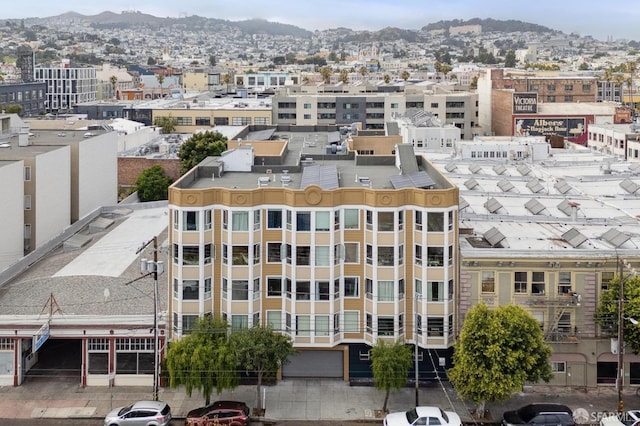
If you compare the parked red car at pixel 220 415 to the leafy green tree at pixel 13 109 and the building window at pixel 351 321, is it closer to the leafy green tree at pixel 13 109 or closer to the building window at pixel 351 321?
the building window at pixel 351 321

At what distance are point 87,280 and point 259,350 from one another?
713 inches

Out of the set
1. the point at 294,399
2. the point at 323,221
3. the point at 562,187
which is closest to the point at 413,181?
the point at 323,221

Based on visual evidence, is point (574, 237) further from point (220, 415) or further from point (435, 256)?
point (220, 415)

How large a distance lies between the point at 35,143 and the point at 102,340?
3729 centimetres

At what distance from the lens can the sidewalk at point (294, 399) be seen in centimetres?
4172

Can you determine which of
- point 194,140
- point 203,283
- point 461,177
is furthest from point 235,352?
point 194,140

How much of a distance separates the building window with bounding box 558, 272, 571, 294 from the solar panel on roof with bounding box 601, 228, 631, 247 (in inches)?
172

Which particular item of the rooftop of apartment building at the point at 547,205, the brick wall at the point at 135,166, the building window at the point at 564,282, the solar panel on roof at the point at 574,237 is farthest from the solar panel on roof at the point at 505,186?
the brick wall at the point at 135,166

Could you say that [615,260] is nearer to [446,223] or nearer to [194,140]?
[446,223]

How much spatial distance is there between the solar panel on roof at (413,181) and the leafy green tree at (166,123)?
328 ft

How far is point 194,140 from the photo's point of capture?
330 ft

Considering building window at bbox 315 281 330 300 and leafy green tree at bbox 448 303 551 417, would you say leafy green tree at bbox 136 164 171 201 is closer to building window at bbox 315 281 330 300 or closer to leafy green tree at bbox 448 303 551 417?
building window at bbox 315 281 330 300

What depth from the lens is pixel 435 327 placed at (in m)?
44.4

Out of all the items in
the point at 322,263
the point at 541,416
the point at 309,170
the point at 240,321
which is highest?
the point at 309,170
